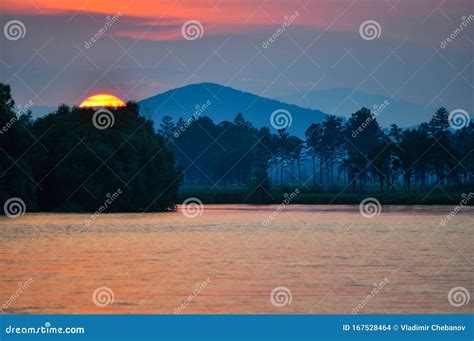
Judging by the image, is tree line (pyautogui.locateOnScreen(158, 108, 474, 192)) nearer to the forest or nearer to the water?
the forest

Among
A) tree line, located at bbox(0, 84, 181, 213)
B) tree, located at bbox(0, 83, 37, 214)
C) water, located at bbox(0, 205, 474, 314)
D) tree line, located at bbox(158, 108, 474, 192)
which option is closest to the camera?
water, located at bbox(0, 205, 474, 314)

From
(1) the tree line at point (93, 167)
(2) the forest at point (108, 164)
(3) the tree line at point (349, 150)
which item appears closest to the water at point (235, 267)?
(2) the forest at point (108, 164)

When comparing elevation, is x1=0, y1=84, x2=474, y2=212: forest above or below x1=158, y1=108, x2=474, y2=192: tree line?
below

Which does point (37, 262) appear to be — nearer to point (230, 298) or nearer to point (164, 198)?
point (230, 298)

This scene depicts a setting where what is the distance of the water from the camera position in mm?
20156

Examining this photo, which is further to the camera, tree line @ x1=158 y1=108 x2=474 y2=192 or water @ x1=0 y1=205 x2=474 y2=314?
tree line @ x1=158 y1=108 x2=474 y2=192

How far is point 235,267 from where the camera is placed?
1061 inches

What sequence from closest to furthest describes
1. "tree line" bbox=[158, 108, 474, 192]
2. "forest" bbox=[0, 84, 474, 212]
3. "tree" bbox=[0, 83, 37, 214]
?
"tree" bbox=[0, 83, 37, 214] → "forest" bbox=[0, 84, 474, 212] → "tree line" bbox=[158, 108, 474, 192]

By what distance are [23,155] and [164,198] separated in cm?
1134

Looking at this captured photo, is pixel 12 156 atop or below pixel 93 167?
below

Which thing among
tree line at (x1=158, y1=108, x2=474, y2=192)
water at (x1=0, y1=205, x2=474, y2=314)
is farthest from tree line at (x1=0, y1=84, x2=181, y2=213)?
tree line at (x1=158, y1=108, x2=474, y2=192)

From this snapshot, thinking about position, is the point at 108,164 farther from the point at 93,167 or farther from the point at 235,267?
the point at 235,267

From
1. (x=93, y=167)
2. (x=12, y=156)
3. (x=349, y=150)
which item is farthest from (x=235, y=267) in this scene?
(x=349, y=150)

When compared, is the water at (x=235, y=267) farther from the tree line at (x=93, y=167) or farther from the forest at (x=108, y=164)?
the tree line at (x=93, y=167)
